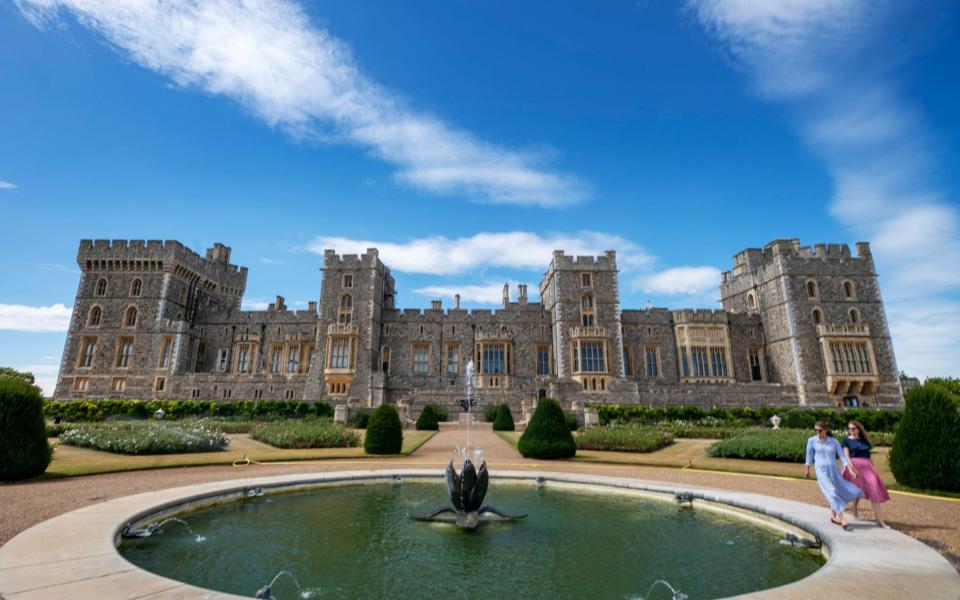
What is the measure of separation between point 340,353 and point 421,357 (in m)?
6.44

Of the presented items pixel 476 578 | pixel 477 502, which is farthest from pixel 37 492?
pixel 476 578

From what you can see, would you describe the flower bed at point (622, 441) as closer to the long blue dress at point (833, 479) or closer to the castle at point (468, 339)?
the long blue dress at point (833, 479)

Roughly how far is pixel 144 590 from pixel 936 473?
13.4 metres

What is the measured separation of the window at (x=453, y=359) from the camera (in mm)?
37441

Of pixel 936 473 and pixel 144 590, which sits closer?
pixel 144 590

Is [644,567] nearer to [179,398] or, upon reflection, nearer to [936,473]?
[936,473]

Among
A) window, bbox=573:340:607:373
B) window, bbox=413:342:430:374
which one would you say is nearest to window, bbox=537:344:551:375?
window, bbox=573:340:607:373

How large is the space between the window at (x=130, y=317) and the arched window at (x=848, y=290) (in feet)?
186

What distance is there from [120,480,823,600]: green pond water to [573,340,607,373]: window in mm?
26429

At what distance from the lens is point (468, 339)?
3825 cm

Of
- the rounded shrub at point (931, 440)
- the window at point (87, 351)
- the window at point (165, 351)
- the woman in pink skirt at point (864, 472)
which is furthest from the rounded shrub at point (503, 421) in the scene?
the window at point (87, 351)

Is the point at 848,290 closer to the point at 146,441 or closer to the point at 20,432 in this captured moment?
the point at 146,441

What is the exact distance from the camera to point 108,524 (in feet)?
20.9

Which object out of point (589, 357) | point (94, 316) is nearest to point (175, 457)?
point (589, 357)
